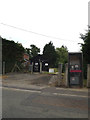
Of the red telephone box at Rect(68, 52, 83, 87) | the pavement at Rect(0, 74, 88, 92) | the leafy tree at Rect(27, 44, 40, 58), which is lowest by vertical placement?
the pavement at Rect(0, 74, 88, 92)

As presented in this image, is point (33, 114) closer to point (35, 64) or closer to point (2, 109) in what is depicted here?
point (2, 109)

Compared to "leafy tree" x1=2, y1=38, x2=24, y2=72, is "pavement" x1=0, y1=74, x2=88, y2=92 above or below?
below

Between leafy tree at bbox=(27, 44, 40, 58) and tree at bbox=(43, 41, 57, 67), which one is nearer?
tree at bbox=(43, 41, 57, 67)

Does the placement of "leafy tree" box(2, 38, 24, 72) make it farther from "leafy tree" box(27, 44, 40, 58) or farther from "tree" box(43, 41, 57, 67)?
"leafy tree" box(27, 44, 40, 58)

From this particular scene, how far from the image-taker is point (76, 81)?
993 centimetres

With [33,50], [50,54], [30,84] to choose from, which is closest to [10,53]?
[30,84]

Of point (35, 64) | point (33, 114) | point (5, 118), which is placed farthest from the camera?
point (35, 64)

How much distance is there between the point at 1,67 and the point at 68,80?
11.2 meters

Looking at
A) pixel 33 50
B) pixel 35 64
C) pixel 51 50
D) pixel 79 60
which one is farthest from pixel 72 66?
pixel 33 50

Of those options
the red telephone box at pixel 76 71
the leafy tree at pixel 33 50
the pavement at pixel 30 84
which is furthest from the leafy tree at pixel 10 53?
the leafy tree at pixel 33 50

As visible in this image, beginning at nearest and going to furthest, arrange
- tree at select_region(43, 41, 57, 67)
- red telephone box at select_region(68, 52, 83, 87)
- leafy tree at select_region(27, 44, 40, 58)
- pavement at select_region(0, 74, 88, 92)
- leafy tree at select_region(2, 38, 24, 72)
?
1. pavement at select_region(0, 74, 88, 92)
2. red telephone box at select_region(68, 52, 83, 87)
3. leafy tree at select_region(2, 38, 24, 72)
4. tree at select_region(43, 41, 57, 67)
5. leafy tree at select_region(27, 44, 40, 58)

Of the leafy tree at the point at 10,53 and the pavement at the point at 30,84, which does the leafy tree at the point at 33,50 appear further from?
the pavement at the point at 30,84

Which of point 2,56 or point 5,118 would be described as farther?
point 2,56

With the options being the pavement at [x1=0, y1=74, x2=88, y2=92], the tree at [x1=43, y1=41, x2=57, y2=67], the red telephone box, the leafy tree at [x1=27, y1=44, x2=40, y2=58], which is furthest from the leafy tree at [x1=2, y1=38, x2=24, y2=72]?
the leafy tree at [x1=27, y1=44, x2=40, y2=58]
